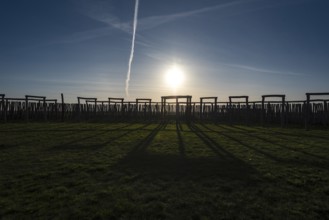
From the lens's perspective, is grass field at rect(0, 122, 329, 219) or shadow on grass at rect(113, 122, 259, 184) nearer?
grass field at rect(0, 122, 329, 219)

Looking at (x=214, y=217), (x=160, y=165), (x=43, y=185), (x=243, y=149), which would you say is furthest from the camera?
(x=243, y=149)

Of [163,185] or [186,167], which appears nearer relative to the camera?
[163,185]

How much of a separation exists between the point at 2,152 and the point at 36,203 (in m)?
4.95

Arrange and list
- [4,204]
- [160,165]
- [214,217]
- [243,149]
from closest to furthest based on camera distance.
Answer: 1. [214,217]
2. [4,204]
3. [160,165]
4. [243,149]

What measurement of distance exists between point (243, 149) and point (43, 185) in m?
6.31

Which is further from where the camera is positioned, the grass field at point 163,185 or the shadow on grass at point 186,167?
the shadow on grass at point 186,167

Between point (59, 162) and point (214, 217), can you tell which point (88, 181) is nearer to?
point (59, 162)

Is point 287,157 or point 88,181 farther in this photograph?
point 287,157

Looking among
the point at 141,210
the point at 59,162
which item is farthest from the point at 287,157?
the point at 59,162

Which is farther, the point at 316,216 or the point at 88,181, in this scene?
the point at 88,181

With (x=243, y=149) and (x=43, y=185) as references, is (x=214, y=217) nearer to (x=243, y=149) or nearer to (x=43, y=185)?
(x=43, y=185)

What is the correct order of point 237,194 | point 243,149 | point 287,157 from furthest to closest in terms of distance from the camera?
point 243,149 → point 287,157 → point 237,194

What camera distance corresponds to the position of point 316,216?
11.4ft

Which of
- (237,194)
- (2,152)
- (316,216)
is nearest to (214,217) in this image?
(237,194)
